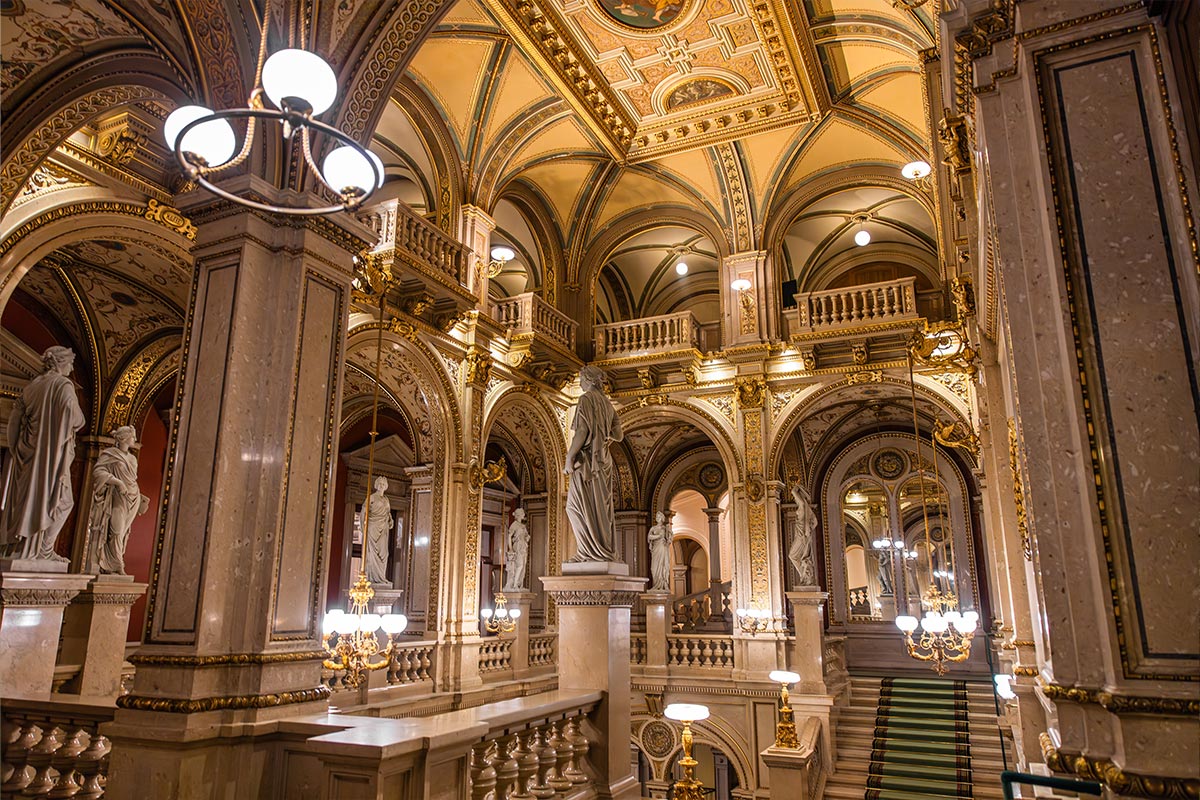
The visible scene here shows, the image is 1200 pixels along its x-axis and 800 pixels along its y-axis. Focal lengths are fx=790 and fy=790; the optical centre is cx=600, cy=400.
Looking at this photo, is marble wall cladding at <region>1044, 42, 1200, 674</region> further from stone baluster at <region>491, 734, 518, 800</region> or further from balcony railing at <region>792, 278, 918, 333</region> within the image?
balcony railing at <region>792, 278, 918, 333</region>

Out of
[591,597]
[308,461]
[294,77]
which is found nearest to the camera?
[294,77]

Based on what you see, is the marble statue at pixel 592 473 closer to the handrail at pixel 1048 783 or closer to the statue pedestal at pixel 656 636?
the handrail at pixel 1048 783

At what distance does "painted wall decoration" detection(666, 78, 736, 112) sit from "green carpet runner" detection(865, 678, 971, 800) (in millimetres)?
10977

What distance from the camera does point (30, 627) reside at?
Answer: 7344mm

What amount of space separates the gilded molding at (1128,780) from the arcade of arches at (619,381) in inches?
0.4

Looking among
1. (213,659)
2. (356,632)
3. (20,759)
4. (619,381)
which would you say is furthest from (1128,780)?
(619,381)

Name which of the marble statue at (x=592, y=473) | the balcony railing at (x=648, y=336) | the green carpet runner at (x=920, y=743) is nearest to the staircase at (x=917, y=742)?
the green carpet runner at (x=920, y=743)

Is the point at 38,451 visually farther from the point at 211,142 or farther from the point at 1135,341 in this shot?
the point at 1135,341

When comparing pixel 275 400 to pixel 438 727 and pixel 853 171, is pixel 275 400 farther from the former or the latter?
pixel 853 171

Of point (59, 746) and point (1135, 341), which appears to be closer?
point (1135, 341)

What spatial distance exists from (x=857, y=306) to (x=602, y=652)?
10.9 metres

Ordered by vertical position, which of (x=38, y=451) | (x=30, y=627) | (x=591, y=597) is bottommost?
(x=30, y=627)

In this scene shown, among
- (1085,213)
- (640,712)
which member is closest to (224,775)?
(1085,213)

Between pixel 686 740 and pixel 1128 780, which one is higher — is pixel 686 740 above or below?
below
